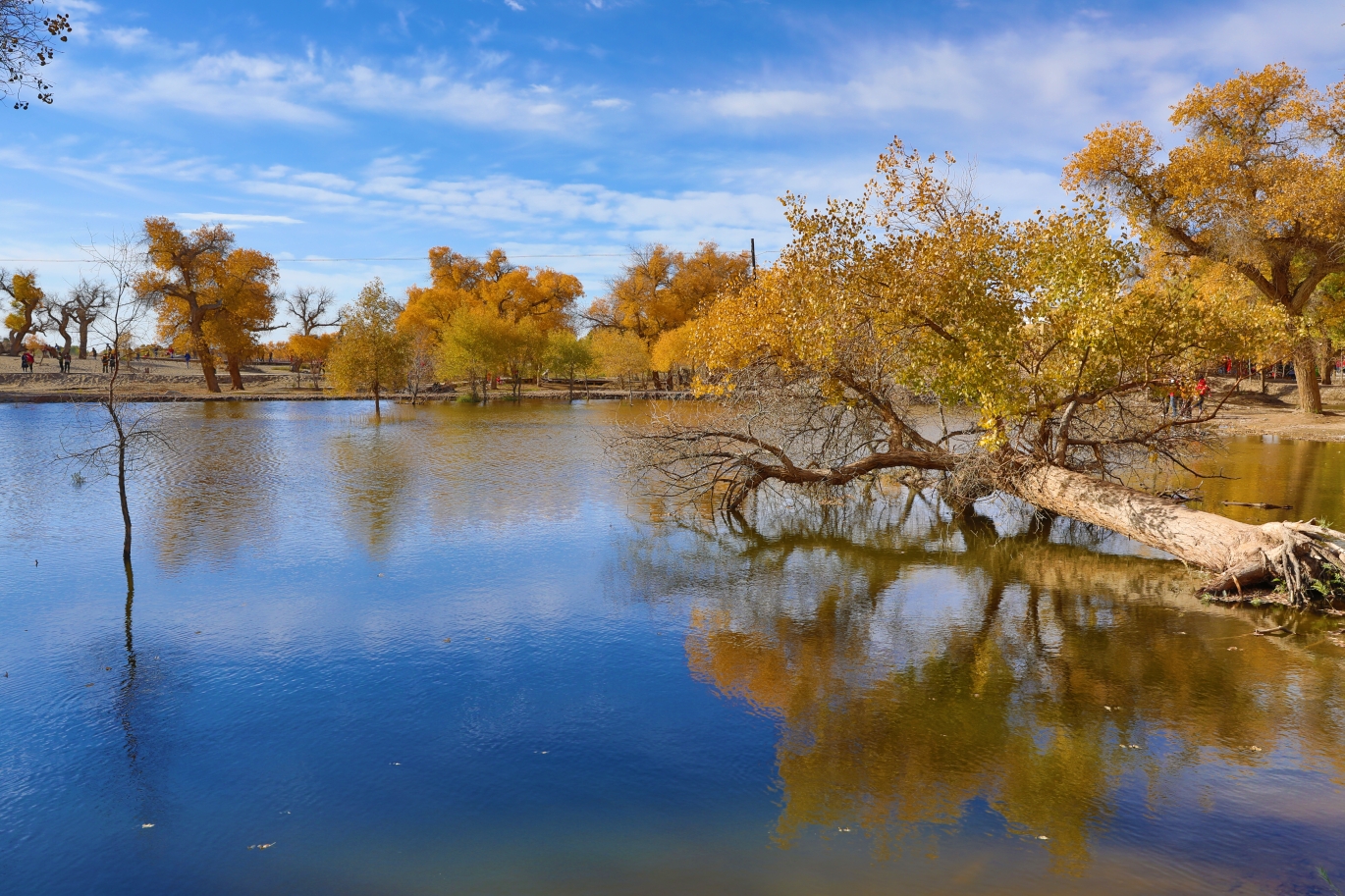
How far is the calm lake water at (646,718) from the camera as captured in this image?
5773 mm

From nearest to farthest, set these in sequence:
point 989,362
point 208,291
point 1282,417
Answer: point 989,362, point 1282,417, point 208,291

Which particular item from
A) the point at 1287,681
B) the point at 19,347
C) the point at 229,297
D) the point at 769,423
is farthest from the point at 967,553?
the point at 19,347

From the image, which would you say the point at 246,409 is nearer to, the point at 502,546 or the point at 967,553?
the point at 502,546

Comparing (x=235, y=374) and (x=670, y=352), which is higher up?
(x=670, y=352)

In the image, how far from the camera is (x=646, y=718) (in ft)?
26.1

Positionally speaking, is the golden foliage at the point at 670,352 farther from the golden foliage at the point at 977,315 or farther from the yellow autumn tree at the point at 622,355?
the golden foliage at the point at 977,315

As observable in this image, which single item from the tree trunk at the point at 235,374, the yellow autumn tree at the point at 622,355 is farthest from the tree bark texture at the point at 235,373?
the yellow autumn tree at the point at 622,355

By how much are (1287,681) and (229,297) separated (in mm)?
66871

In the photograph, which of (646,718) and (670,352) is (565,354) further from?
(646,718)

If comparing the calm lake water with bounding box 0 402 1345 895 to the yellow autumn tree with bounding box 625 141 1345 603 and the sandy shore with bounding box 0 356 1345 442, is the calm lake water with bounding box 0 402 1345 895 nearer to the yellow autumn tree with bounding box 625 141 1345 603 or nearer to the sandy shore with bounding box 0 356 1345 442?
the yellow autumn tree with bounding box 625 141 1345 603

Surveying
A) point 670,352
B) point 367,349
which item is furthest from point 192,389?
point 670,352

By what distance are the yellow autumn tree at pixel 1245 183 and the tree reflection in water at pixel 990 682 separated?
72.4ft

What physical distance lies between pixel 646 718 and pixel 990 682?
11.9 feet

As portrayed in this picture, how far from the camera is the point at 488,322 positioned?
63469mm
